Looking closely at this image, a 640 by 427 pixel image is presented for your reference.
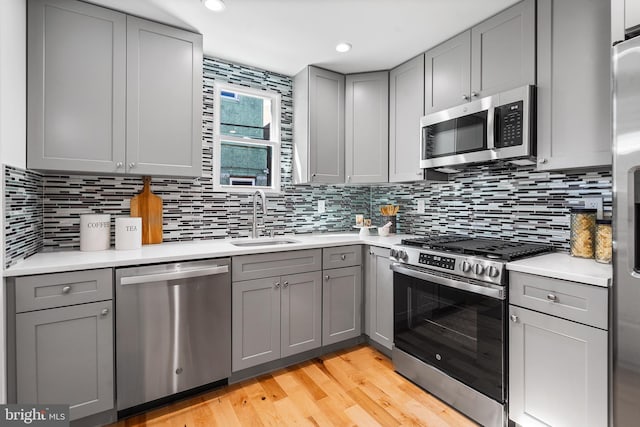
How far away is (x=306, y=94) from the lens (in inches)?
113

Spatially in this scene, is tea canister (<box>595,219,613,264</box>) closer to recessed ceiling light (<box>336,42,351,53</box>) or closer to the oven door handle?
the oven door handle

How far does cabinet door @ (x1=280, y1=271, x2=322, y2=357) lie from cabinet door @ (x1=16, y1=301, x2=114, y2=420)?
3.53ft

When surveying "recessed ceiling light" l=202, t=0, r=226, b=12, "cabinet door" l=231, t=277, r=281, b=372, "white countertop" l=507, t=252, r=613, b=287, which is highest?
"recessed ceiling light" l=202, t=0, r=226, b=12

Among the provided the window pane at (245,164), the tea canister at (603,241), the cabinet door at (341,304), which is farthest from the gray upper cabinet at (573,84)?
the window pane at (245,164)

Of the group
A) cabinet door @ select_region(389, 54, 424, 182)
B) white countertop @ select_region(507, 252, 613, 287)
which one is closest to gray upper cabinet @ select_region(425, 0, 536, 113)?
cabinet door @ select_region(389, 54, 424, 182)

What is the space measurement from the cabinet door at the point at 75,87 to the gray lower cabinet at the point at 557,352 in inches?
98.6

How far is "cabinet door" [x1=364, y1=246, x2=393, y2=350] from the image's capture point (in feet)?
8.09

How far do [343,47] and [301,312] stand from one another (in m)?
2.08

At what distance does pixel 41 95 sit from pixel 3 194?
676 millimetres

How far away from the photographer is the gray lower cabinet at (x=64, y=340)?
153 centimetres

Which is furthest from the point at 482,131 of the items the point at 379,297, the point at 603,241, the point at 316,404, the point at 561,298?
the point at 316,404

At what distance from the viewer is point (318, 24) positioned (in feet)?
7.18

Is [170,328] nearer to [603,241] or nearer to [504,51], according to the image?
[603,241]

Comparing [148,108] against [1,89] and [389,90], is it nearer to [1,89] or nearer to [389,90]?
[1,89]
